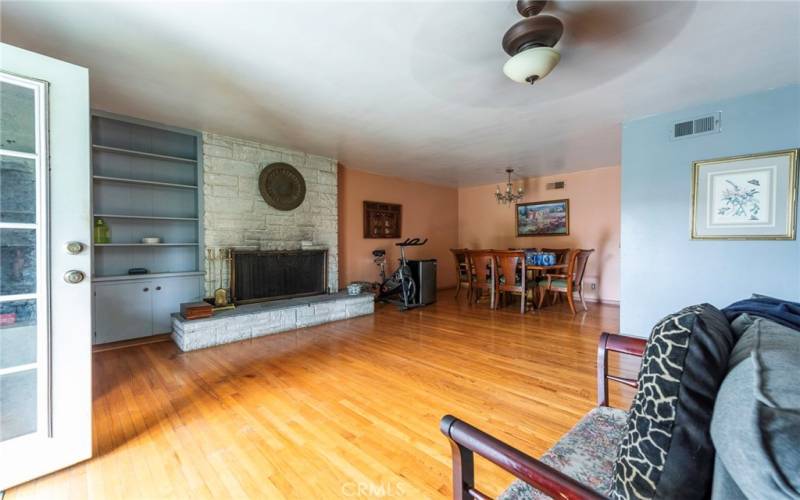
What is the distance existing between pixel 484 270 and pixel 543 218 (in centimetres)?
207

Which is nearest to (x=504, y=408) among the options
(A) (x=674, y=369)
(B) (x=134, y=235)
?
(A) (x=674, y=369)

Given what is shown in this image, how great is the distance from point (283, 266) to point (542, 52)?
3842 mm

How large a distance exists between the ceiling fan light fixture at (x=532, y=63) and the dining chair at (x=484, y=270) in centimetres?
335

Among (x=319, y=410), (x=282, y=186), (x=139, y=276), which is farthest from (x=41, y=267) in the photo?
(x=282, y=186)

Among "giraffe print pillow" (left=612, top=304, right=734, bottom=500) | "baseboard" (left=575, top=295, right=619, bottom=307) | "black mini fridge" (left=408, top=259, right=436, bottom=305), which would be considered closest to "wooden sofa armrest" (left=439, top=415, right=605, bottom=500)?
"giraffe print pillow" (left=612, top=304, right=734, bottom=500)

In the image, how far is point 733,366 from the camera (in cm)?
64

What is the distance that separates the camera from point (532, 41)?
6.02ft

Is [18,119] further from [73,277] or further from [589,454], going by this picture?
[589,454]

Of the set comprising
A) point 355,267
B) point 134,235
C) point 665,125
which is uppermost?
point 665,125

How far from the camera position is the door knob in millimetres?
1534

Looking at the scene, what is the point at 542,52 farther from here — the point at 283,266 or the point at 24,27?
the point at 283,266

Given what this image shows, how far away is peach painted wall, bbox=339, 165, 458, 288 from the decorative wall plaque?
0.32 feet

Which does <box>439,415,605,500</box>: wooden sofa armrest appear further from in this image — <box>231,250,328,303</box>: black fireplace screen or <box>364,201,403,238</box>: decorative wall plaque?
<box>364,201,403,238</box>: decorative wall plaque

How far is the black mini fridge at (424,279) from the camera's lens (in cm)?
552
